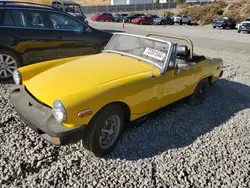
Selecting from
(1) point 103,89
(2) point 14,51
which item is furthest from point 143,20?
(1) point 103,89

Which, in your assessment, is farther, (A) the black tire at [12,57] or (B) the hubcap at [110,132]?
(A) the black tire at [12,57]

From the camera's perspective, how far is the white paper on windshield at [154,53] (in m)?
3.70

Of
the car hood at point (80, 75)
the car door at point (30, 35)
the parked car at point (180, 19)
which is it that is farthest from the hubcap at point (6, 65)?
the parked car at point (180, 19)

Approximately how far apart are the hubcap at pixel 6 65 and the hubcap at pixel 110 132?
3.27 metres

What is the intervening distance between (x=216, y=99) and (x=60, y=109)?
375cm

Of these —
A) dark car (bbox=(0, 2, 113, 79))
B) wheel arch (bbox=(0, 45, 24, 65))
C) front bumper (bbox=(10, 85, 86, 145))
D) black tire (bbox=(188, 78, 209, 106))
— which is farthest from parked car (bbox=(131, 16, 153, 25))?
front bumper (bbox=(10, 85, 86, 145))

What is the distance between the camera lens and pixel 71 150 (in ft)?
10.2

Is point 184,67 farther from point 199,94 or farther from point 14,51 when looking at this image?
point 14,51

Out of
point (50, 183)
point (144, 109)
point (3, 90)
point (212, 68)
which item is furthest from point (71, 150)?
point (212, 68)

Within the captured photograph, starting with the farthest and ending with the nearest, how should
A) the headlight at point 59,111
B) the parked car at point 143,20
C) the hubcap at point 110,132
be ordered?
1. the parked car at point 143,20
2. the hubcap at point 110,132
3. the headlight at point 59,111

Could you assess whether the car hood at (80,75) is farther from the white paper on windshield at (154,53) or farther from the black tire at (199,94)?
the black tire at (199,94)

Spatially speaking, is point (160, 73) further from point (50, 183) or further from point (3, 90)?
point (3, 90)

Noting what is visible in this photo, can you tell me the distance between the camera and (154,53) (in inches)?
150

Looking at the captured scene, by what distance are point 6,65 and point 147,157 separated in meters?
3.81
